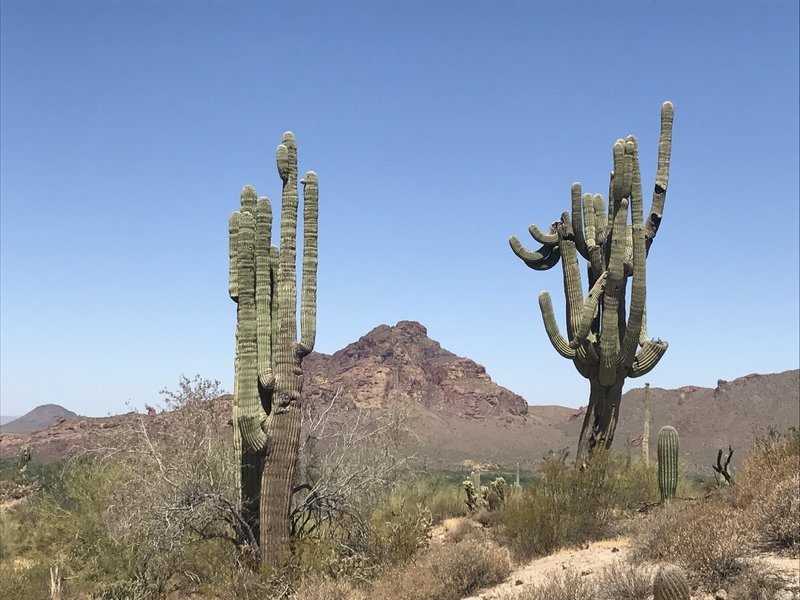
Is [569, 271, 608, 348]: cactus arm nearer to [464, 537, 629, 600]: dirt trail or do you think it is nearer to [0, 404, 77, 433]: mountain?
[464, 537, 629, 600]: dirt trail

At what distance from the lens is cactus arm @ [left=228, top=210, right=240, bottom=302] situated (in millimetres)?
11195

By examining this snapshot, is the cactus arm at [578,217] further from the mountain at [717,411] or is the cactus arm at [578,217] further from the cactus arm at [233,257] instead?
the mountain at [717,411]

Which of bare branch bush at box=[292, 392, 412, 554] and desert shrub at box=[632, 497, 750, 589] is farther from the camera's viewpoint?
bare branch bush at box=[292, 392, 412, 554]

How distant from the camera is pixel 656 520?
431 inches

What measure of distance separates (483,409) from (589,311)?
77.1 m

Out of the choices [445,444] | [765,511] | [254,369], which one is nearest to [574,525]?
[765,511]

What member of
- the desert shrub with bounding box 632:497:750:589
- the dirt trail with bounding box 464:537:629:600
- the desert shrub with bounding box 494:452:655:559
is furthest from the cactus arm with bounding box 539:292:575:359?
the desert shrub with bounding box 632:497:750:589

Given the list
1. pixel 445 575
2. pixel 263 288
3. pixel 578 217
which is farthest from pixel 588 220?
pixel 445 575

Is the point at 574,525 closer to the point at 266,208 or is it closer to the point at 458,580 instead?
the point at 458,580

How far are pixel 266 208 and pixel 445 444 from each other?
59.5 meters

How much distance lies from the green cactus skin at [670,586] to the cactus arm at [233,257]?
6.95 metres

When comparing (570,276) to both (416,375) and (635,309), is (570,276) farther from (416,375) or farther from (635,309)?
(416,375)

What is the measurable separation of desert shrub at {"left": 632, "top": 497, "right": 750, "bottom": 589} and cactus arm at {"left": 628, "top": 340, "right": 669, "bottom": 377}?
15.0ft

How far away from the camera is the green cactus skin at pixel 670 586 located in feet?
23.3
